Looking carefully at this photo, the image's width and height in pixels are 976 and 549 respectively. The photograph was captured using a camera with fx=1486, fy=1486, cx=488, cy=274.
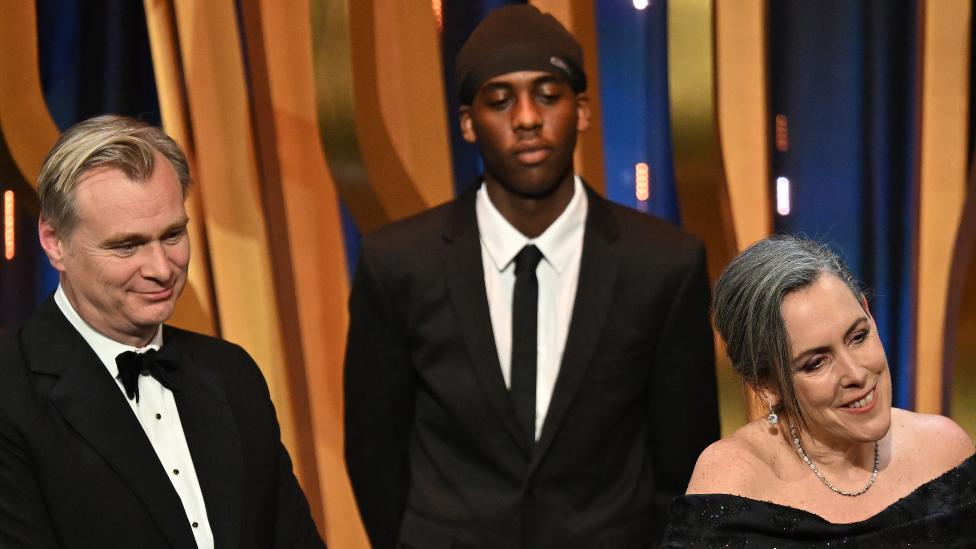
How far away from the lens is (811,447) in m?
2.71

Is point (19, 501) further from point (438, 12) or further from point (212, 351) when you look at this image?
point (438, 12)

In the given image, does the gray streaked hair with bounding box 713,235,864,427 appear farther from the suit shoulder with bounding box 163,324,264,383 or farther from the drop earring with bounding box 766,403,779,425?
the suit shoulder with bounding box 163,324,264,383

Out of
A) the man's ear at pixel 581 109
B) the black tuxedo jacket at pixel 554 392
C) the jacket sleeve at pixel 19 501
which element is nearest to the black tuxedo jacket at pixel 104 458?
the jacket sleeve at pixel 19 501

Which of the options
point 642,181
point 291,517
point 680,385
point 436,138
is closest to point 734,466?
point 680,385

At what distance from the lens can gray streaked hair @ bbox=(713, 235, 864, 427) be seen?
260 centimetres

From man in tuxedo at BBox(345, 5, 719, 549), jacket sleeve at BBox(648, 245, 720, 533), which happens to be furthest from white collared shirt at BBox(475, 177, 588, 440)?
jacket sleeve at BBox(648, 245, 720, 533)

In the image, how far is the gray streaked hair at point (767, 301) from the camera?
2596 millimetres

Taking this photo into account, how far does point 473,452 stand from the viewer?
321cm

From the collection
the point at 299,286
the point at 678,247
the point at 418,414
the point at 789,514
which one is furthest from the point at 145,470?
the point at 299,286

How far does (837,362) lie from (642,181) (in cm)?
155

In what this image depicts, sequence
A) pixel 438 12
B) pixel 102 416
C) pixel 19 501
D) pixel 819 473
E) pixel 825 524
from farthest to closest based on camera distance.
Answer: pixel 438 12 < pixel 819 473 < pixel 825 524 < pixel 102 416 < pixel 19 501

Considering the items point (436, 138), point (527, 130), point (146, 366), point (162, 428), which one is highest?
point (527, 130)

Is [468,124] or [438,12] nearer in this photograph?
[468,124]

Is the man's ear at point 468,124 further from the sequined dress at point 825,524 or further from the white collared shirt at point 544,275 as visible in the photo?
the sequined dress at point 825,524
